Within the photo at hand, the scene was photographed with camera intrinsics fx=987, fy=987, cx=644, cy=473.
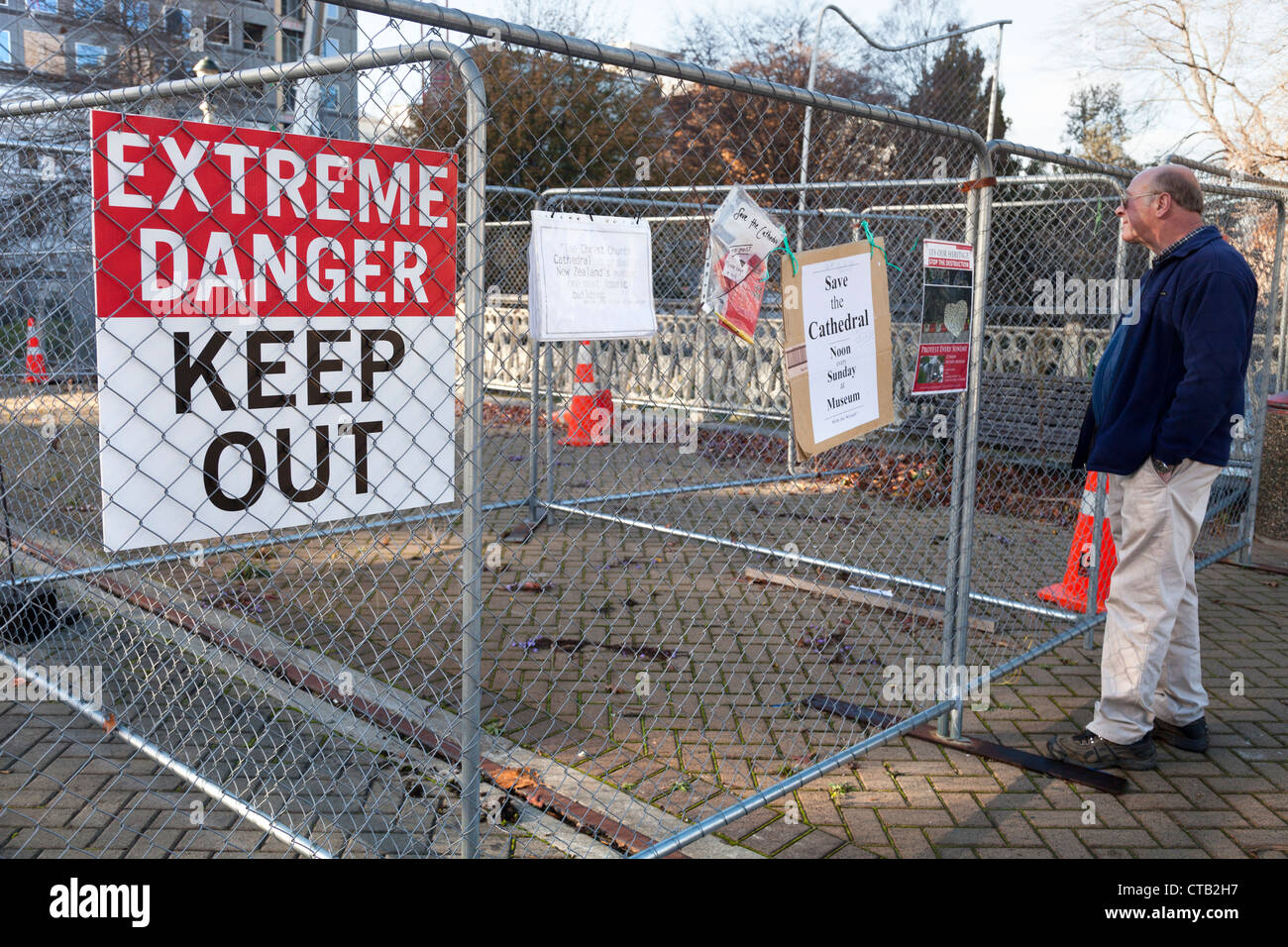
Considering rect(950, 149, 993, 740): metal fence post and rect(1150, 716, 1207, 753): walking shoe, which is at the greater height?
rect(950, 149, 993, 740): metal fence post

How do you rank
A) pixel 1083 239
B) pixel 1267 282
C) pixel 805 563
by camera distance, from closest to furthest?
1. pixel 805 563
2. pixel 1267 282
3. pixel 1083 239

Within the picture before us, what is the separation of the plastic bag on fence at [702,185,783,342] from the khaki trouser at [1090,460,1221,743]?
5.93ft

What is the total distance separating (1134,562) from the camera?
381 cm

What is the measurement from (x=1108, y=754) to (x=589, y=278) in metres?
2.72

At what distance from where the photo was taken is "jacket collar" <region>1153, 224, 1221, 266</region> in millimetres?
3709

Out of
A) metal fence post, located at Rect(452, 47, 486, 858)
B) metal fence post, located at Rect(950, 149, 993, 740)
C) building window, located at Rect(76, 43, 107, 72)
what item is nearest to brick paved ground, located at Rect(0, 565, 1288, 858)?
metal fence post, located at Rect(950, 149, 993, 740)

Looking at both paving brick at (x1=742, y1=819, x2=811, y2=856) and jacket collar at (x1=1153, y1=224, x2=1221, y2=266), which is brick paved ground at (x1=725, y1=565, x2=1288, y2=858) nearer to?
paving brick at (x1=742, y1=819, x2=811, y2=856)

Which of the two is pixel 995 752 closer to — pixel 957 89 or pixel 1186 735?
pixel 1186 735

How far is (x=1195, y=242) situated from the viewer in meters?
3.72

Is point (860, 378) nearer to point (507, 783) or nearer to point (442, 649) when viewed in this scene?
point (507, 783)

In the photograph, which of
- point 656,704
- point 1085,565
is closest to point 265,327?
point 656,704
